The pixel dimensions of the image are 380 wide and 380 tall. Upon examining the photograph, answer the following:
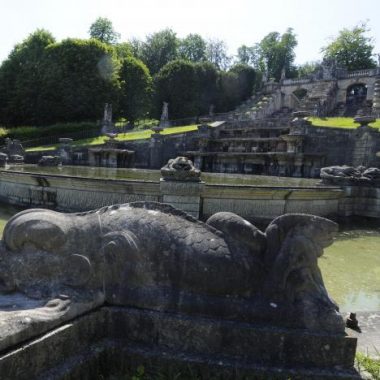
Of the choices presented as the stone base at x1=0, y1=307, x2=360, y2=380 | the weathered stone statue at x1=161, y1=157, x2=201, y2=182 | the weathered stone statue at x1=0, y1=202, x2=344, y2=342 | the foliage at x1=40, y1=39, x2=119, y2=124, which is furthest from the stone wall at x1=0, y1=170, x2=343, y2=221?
the foliage at x1=40, y1=39, x2=119, y2=124

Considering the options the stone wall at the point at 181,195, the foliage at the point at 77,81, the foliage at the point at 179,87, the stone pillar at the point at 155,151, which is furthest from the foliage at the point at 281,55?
the stone wall at the point at 181,195

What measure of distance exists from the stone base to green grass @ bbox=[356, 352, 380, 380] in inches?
4.7

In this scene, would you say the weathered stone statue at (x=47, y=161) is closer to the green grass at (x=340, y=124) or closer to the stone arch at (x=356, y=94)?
the green grass at (x=340, y=124)

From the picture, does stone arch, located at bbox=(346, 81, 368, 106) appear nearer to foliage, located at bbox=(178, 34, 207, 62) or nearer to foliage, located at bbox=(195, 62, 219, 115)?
foliage, located at bbox=(195, 62, 219, 115)

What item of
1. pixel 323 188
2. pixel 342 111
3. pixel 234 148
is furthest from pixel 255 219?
pixel 342 111

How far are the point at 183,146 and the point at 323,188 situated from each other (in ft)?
53.7

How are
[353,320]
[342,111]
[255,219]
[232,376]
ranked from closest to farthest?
[232,376] < [353,320] < [255,219] < [342,111]

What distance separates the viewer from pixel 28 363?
249 cm

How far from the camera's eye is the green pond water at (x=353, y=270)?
530cm

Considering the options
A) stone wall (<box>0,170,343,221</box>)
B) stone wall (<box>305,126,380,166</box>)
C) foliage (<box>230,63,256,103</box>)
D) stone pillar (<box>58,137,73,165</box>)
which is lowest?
stone wall (<box>0,170,343,221</box>)

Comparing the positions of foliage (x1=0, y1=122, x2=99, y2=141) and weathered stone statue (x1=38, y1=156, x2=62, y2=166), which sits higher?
foliage (x1=0, y1=122, x2=99, y2=141)

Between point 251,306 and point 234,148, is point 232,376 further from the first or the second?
point 234,148

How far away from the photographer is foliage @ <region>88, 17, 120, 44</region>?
64.5 meters

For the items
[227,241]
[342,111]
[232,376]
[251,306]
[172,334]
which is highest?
Answer: [342,111]
